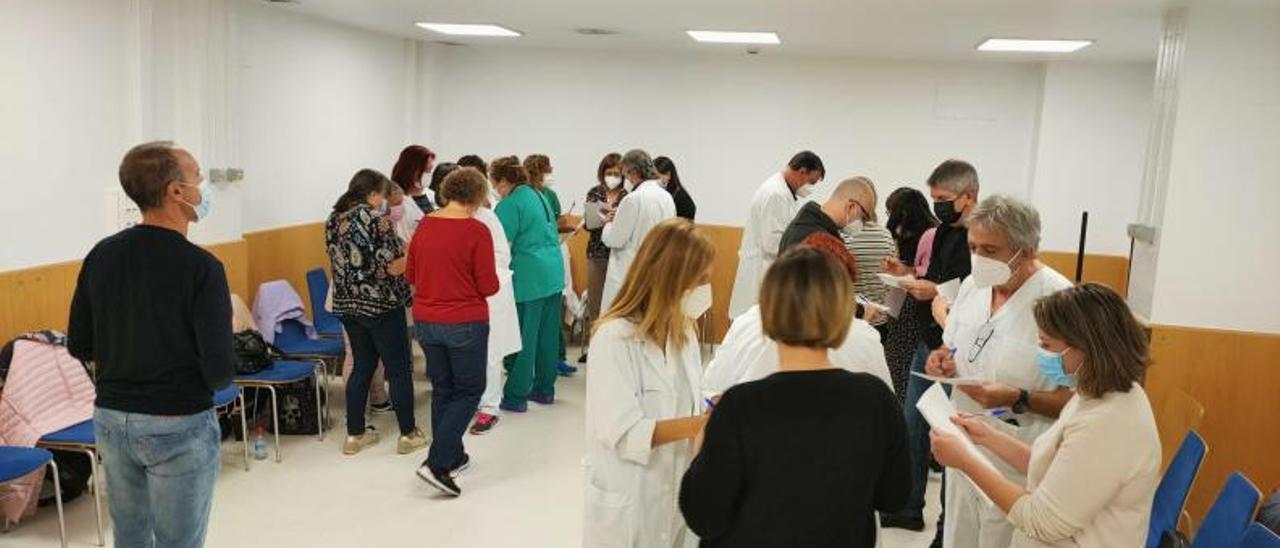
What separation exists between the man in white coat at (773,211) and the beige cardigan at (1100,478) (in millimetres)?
3323

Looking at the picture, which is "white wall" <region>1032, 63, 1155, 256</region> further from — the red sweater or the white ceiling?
the red sweater

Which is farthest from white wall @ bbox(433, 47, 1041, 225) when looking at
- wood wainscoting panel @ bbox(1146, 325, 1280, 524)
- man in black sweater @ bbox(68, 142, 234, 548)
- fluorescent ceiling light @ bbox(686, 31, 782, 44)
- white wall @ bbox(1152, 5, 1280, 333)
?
man in black sweater @ bbox(68, 142, 234, 548)

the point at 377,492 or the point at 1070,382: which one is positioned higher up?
the point at 1070,382

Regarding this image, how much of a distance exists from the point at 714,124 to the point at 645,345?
5.50 m

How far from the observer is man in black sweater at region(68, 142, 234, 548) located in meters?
2.28

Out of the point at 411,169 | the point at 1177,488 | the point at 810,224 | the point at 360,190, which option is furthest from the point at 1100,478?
the point at 411,169

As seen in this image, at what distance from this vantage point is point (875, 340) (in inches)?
90.3

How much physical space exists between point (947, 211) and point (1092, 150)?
12.6 ft

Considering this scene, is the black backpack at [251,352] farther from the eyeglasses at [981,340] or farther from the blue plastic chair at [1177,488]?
the blue plastic chair at [1177,488]

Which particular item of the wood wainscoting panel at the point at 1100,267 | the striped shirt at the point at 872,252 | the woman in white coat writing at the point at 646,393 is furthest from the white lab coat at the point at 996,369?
the wood wainscoting panel at the point at 1100,267

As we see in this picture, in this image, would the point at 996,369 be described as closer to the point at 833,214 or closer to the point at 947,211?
the point at 947,211

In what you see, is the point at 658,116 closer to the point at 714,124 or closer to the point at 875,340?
the point at 714,124

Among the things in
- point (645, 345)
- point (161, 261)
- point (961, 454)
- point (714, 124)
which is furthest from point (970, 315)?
point (714, 124)

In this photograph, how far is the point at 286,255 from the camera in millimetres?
6023
